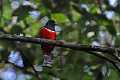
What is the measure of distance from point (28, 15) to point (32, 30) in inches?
13.9

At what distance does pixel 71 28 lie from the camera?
12.2ft

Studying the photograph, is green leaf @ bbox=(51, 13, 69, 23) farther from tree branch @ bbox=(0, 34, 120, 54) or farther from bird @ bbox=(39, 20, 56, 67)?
tree branch @ bbox=(0, 34, 120, 54)

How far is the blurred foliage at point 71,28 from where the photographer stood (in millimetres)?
2822

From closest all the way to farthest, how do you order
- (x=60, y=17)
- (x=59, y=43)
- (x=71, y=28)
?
(x=59, y=43), (x=60, y=17), (x=71, y=28)

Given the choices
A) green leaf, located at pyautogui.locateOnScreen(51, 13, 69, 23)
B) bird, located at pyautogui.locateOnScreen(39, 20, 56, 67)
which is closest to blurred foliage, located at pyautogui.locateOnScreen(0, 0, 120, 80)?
green leaf, located at pyautogui.locateOnScreen(51, 13, 69, 23)

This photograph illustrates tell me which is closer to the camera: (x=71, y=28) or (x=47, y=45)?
(x=47, y=45)

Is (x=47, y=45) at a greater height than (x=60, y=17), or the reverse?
(x=60, y=17)

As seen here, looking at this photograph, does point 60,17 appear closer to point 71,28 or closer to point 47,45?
point 71,28

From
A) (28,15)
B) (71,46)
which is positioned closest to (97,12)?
(28,15)

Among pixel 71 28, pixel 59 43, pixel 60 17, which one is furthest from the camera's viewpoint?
pixel 71 28

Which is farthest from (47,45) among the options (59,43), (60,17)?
(60,17)

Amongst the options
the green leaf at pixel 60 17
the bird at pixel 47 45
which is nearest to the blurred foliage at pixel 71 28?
the green leaf at pixel 60 17

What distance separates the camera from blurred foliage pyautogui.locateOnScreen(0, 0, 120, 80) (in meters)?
2.82

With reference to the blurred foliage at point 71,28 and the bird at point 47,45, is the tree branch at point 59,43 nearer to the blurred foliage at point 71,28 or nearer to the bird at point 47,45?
the bird at point 47,45
